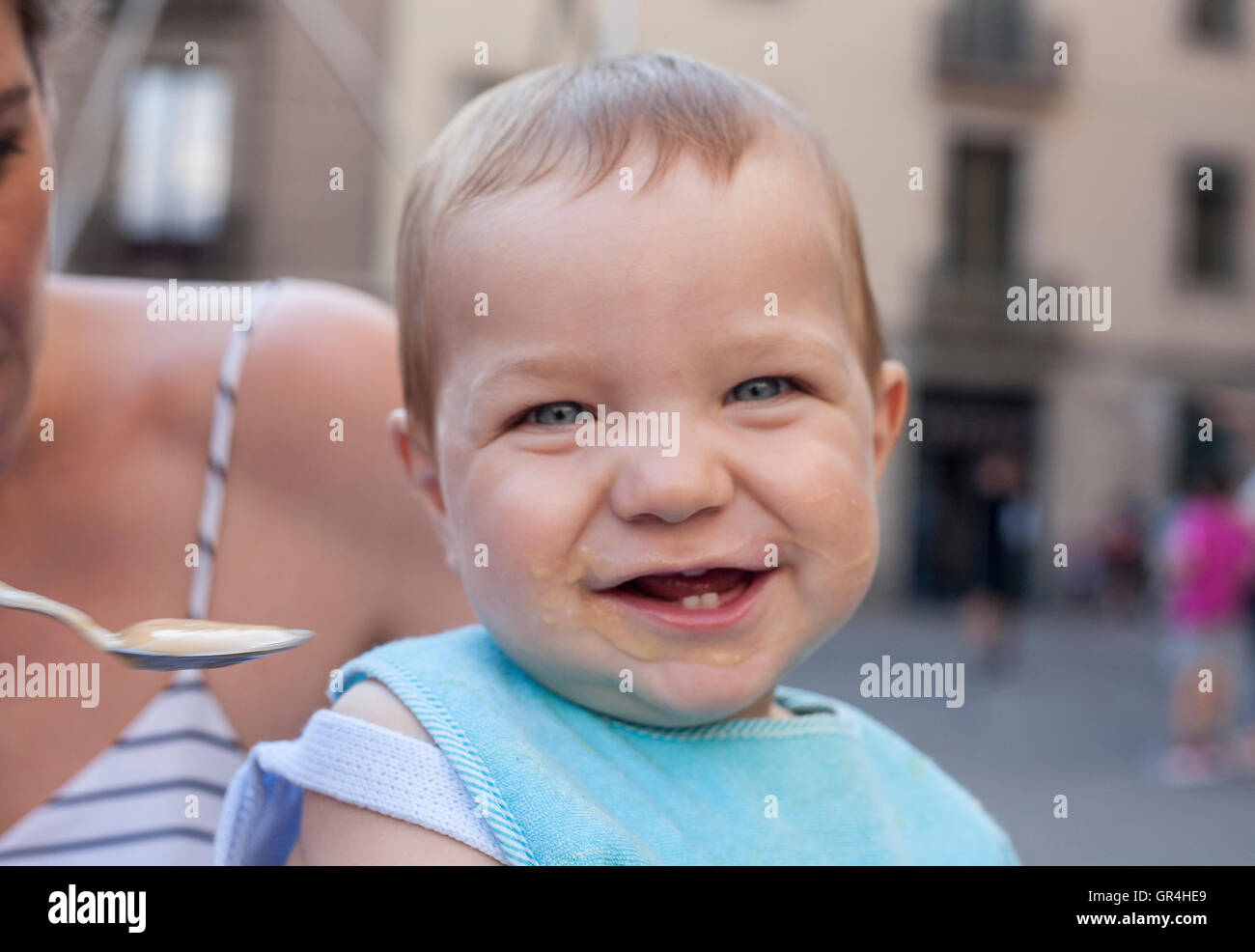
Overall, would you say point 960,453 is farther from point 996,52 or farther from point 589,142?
point 589,142

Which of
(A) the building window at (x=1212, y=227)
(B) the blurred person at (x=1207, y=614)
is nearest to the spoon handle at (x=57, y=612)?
(B) the blurred person at (x=1207, y=614)

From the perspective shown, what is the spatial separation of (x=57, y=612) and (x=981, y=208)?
8.81 m

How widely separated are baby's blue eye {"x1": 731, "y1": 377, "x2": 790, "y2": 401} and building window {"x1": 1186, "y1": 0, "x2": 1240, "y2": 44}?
364 inches

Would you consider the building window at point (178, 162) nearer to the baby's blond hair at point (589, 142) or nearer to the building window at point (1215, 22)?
the building window at point (1215, 22)

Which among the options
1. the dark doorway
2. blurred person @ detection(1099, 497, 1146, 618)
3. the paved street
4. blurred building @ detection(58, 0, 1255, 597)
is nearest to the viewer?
the paved street

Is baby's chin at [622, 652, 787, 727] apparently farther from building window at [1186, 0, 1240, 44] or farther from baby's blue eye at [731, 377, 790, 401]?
building window at [1186, 0, 1240, 44]

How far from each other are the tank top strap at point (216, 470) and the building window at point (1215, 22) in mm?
9197

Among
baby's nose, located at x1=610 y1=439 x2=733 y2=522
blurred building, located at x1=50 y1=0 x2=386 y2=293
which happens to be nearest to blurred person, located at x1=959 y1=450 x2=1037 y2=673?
blurred building, located at x1=50 y1=0 x2=386 y2=293

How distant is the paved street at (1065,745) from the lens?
277 centimetres

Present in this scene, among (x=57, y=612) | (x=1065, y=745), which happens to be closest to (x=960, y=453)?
(x=1065, y=745)

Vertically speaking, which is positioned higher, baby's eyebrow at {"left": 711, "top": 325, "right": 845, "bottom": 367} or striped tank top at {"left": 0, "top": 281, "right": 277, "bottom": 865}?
baby's eyebrow at {"left": 711, "top": 325, "right": 845, "bottom": 367}

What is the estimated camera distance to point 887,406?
726 mm

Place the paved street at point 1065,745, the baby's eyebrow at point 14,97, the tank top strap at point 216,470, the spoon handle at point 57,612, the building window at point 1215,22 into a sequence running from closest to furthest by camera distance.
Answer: the spoon handle at point 57,612 → the baby's eyebrow at point 14,97 → the tank top strap at point 216,470 → the paved street at point 1065,745 → the building window at point 1215,22

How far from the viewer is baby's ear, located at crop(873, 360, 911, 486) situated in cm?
71
